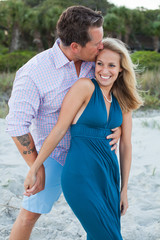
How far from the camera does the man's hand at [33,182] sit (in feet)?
6.63

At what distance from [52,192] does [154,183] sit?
6.49 feet

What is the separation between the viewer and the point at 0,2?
1816 centimetres

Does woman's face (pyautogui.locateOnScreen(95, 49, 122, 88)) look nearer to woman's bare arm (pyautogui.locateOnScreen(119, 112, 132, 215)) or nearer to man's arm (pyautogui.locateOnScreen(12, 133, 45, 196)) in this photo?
woman's bare arm (pyautogui.locateOnScreen(119, 112, 132, 215))

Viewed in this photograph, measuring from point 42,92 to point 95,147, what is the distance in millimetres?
522

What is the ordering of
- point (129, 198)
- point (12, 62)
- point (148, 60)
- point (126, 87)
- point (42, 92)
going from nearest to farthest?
point (42, 92) → point (126, 87) → point (129, 198) → point (148, 60) → point (12, 62)

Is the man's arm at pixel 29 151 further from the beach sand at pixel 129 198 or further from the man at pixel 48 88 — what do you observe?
the beach sand at pixel 129 198

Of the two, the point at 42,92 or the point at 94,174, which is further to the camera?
the point at 42,92

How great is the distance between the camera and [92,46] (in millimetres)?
2125

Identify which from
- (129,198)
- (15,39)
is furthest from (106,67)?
(15,39)

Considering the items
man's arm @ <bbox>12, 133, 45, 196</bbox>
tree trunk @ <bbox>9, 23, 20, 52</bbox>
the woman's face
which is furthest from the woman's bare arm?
tree trunk @ <bbox>9, 23, 20, 52</bbox>

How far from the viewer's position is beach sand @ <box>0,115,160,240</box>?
110 inches

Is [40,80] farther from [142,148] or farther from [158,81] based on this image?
[158,81]

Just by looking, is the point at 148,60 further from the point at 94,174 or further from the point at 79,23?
the point at 94,174

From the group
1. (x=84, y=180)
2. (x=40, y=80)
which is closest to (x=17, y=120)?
(x=40, y=80)
